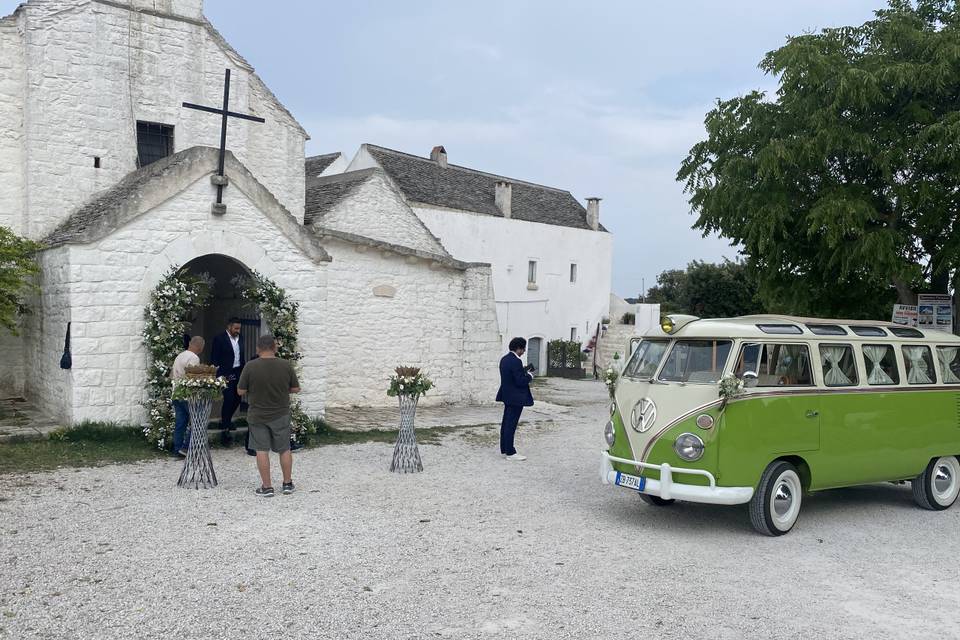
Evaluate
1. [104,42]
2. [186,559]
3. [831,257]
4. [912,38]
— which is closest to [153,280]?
[104,42]

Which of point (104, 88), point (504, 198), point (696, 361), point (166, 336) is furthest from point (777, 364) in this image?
point (504, 198)

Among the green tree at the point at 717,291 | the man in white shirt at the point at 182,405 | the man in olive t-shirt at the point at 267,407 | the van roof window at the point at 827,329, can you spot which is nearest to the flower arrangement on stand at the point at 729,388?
the van roof window at the point at 827,329

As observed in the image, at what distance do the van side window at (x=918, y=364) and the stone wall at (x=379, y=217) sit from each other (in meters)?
10.9

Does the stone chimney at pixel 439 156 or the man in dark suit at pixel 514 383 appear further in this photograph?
the stone chimney at pixel 439 156

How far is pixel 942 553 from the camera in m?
7.61

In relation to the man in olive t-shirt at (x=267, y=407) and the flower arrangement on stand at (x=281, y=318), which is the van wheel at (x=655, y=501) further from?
the flower arrangement on stand at (x=281, y=318)

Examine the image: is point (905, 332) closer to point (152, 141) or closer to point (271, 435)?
point (271, 435)

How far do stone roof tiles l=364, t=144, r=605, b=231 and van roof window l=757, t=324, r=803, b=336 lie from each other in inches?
813

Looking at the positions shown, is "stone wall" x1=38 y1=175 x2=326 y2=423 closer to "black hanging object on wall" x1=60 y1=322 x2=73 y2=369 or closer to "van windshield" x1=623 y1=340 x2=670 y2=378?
"black hanging object on wall" x1=60 y1=322 x2=73 y2=369

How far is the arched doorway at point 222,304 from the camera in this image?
14.1m

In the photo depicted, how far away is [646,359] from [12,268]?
28.9ft

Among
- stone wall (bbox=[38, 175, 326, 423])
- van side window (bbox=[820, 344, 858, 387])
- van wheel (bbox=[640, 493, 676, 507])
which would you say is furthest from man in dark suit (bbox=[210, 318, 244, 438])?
van side window (bbox=[820, 344, 858, 387])

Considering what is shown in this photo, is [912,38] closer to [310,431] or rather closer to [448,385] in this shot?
[448,385]

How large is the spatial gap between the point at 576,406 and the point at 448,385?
345 centimetres
